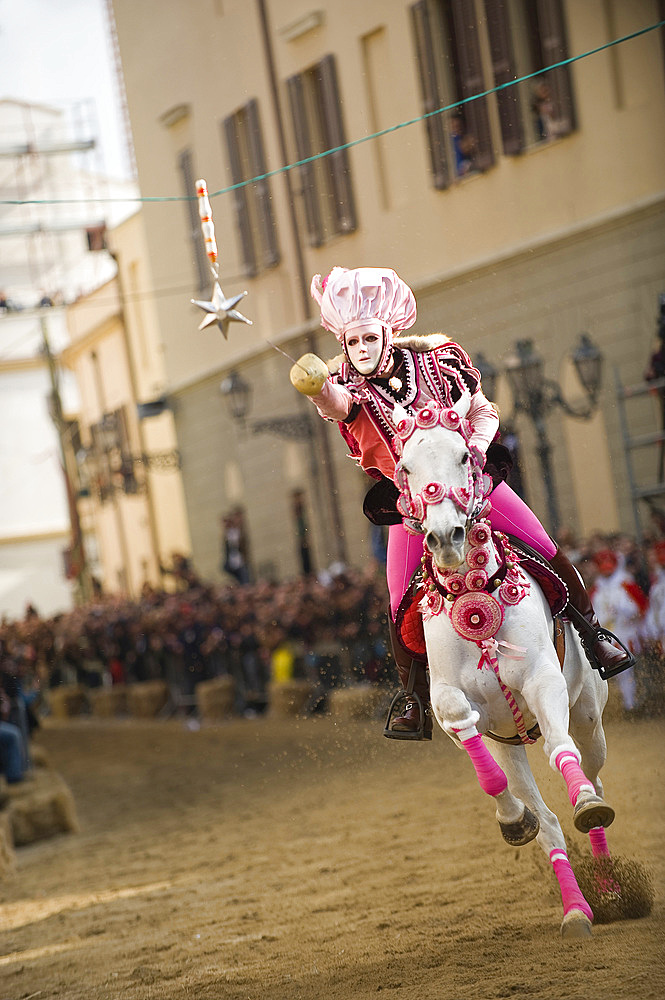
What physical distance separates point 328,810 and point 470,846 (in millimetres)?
2118

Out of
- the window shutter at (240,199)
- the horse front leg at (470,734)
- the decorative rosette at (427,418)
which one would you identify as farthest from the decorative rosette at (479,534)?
the window shutter at (240,199)

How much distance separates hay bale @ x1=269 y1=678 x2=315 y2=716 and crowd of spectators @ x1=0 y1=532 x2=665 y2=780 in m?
0.13

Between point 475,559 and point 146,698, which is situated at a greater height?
point 475,559

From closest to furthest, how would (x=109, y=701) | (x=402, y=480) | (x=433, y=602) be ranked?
1. (x=402, y=480)
2. (x=433, y=602)
3. (x=109, y=701)

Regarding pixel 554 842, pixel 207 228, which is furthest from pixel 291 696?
pixel 554 842

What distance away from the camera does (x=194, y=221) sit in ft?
33.0

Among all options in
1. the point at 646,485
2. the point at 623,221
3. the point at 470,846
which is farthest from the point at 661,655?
the point at 623,221

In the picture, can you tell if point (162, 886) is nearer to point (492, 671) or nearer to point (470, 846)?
point (470, 846)

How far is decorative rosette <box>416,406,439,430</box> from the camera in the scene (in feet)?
14.2

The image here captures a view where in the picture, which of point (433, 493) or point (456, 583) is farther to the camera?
point (456, 583)

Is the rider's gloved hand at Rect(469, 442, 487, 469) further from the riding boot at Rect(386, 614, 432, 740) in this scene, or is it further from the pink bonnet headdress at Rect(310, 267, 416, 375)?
the riding boot at Rect(386, 614, 432, 740)

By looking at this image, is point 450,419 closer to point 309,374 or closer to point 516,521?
point 309,374

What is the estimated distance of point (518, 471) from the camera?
8523 mm

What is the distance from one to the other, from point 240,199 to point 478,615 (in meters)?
5.00
